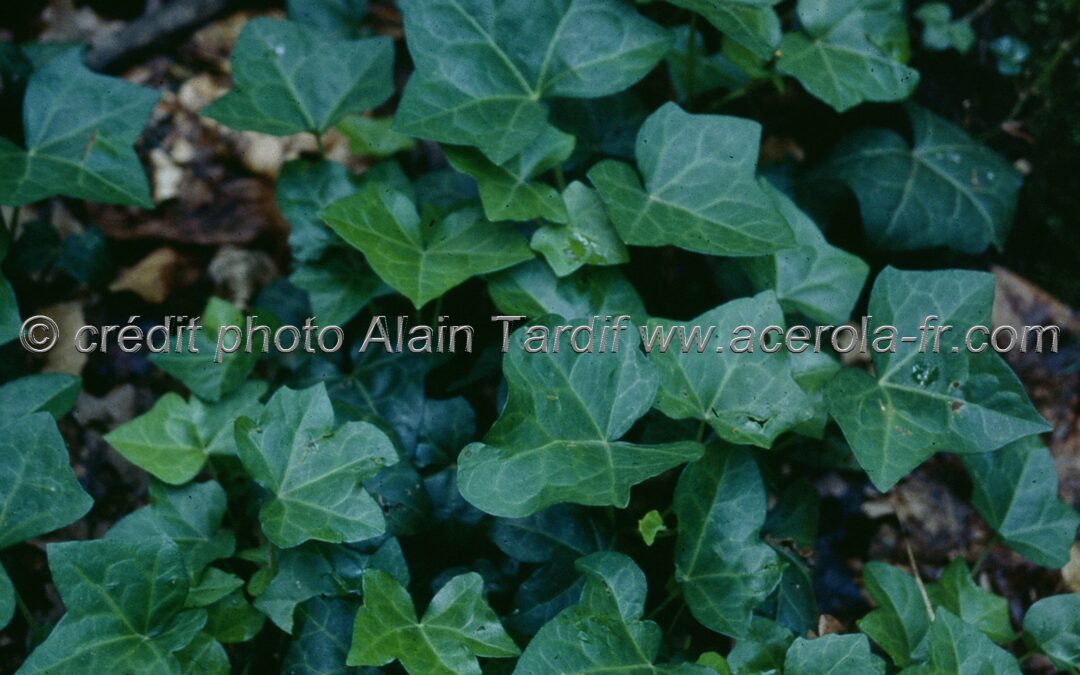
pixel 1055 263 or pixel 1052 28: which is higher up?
pixel 1052 28

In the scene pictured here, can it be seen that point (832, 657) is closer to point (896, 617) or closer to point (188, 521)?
point (896, 617)

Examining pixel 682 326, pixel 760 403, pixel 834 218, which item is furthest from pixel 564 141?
Answer: pixel 834 218

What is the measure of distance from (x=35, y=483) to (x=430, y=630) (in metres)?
0.78

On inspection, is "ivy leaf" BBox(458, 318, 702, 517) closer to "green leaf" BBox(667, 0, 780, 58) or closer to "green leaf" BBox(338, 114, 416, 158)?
"green leaf" BBox(667, 0, 780, 58)

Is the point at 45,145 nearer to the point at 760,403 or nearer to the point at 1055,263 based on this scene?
the point at 760,403

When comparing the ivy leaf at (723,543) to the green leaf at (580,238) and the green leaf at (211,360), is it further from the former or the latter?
the green leaf at (211,360)

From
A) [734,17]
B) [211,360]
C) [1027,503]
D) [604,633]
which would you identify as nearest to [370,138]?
[211,360]

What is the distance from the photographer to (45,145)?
191cm

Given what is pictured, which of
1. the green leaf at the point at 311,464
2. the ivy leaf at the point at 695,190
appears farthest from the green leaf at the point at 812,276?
the green leaf at the point at 311,464

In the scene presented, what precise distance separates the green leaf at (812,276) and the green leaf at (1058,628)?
0.69 metres

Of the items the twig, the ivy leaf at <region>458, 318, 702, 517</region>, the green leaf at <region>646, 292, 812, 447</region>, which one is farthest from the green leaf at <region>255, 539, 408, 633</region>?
the twig

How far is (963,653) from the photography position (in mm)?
1533

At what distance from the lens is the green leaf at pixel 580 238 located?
71.2 inches

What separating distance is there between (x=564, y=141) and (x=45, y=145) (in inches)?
44.8
